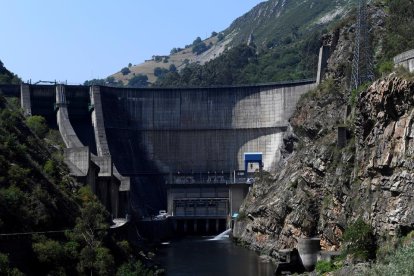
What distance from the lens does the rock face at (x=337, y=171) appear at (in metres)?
58.3

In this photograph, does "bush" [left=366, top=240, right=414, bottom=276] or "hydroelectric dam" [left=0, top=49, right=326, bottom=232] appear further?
"hydroelectric dam" [left=0, top=49, right=326, bottom=232]

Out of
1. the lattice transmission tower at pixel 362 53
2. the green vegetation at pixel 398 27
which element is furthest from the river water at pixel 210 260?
the green vegetation at pixel 398 27

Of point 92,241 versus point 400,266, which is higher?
point 400,266

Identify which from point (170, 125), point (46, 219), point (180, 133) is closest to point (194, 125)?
point (180, 133)

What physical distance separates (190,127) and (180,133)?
1704mm

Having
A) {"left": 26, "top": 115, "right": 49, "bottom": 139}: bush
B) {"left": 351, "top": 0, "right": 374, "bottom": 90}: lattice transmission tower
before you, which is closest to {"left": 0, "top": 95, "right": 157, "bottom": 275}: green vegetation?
{"left": 26, "top": 115, "right": 49, "bottom": 139}: bush

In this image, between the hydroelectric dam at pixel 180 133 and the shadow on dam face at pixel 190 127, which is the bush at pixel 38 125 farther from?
the shadow on dam face at pixel 190 127

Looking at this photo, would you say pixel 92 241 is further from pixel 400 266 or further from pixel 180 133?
pixel 180 133

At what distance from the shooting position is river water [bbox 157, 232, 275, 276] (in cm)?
7150

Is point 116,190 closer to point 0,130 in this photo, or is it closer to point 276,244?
point 276,244

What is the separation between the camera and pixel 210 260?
260 ft

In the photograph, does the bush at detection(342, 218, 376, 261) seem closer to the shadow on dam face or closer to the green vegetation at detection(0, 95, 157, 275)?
the green vegetation at detection(0, 95, 157, 275)

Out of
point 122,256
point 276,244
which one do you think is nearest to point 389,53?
point 276,244

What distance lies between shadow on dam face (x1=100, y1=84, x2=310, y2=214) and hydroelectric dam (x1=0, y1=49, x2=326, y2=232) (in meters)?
0.14
